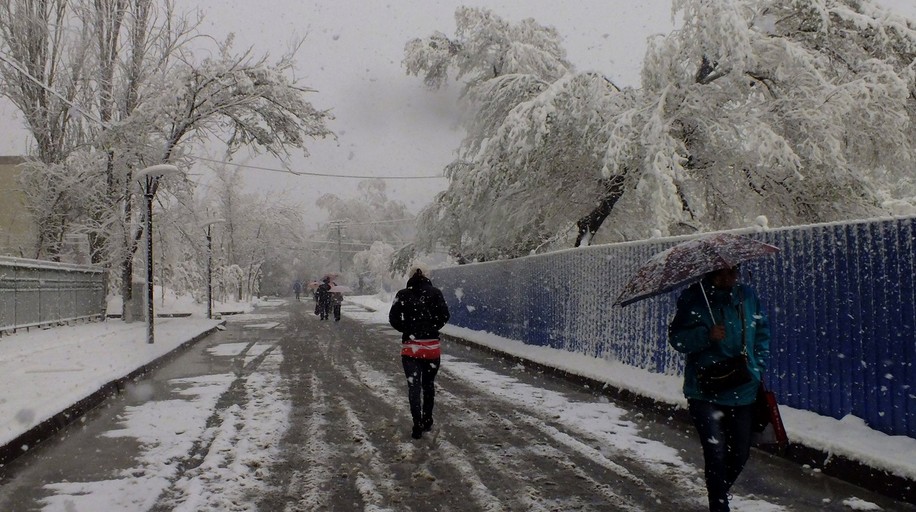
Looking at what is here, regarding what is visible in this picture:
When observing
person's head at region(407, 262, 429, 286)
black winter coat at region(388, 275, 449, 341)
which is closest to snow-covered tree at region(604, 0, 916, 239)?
person's head at region(407, 262, 429, 286)

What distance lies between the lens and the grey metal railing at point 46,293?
18234 mm

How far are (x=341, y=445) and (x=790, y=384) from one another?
4.60 metres

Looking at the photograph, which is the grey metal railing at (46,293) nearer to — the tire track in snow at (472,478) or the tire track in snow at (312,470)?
the tire track in snow at (312,470)

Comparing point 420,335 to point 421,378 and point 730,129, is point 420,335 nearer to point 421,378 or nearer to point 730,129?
point 421,378

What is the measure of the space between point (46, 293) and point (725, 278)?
22.0m

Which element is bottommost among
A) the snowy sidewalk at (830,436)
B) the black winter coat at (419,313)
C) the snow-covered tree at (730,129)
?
the snowy sidewalk at (830,436)

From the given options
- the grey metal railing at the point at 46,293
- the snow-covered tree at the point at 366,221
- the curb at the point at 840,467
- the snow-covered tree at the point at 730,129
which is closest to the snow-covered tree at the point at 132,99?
the grey metal railing at the point at 46,293

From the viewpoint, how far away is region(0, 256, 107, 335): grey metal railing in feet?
59.8

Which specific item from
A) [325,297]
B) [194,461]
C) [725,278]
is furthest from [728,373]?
[325,297]

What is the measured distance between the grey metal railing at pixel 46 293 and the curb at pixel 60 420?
7797 millimetres

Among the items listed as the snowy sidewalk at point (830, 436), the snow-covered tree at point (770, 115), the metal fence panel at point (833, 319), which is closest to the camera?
the snowy sidewalk at point (830, 436)

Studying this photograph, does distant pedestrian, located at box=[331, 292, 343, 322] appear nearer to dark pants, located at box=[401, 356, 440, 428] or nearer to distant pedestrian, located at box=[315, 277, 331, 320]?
distant pedestrian, located at box=[315, 277, 331, 320]

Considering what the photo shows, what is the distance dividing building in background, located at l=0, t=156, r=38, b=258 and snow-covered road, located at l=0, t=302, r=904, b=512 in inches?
1468

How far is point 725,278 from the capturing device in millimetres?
4379
